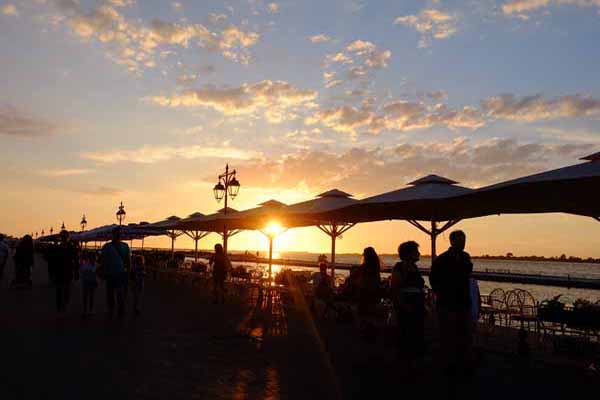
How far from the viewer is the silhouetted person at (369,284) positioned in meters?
9.26

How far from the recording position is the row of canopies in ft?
25.2

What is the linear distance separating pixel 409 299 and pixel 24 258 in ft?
52.6

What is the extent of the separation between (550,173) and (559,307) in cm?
353

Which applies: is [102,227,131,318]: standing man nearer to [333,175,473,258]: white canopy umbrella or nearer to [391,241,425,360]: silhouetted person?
[333,175,473,258]: white canopy umbrella

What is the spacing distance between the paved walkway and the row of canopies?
269cm

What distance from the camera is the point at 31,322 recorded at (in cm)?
1169

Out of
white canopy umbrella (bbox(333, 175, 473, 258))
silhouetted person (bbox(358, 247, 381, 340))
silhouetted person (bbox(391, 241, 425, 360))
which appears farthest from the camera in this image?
white canopy umbrella (bbox(333, 175, 473, 258))

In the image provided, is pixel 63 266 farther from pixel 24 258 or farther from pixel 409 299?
pixel 409 299

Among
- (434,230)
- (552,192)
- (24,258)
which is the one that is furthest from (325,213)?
(24,258)

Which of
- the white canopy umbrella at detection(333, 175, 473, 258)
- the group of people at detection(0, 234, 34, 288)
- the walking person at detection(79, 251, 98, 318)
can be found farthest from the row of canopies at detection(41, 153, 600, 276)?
the group of people at detection(0, 234, 34, 288)

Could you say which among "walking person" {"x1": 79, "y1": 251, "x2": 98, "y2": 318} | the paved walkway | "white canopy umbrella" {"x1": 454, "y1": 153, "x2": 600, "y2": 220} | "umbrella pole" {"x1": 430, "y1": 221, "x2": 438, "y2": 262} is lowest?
the paved walkway

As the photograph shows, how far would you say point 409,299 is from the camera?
7.40 meters

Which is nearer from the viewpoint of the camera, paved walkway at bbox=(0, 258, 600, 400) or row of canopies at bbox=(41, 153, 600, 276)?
paved walkway at bbox=(0, 258, 600, 400)

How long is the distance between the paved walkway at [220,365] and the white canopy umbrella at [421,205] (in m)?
2.92
